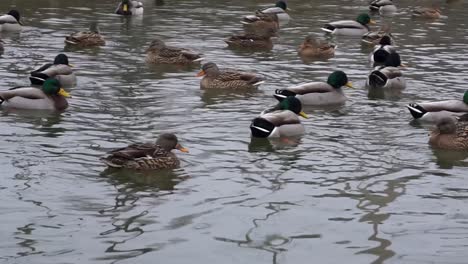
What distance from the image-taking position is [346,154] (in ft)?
46.9

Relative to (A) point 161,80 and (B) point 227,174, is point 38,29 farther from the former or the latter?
(B) point 227,174

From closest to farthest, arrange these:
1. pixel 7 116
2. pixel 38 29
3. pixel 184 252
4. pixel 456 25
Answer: pixel 184 252
pixel 7 116
pixel 38 29
pixel 456 25

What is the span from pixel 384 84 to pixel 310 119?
3104 mm

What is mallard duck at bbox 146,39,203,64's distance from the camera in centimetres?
2169

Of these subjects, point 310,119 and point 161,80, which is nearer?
point 310,119

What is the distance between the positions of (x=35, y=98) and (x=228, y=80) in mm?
3899

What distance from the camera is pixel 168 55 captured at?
71.1ft

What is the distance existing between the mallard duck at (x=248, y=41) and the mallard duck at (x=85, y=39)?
118 inches

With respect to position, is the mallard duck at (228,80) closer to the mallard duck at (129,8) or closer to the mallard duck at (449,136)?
the mallard duck at (449,136)

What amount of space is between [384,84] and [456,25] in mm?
10462

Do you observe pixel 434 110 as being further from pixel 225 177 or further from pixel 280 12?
pixel 280 12

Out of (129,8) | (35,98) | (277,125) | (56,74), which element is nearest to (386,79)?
(277,125)

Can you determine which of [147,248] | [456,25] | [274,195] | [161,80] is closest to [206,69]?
[161,80]

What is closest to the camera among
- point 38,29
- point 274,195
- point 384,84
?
point 274,195
